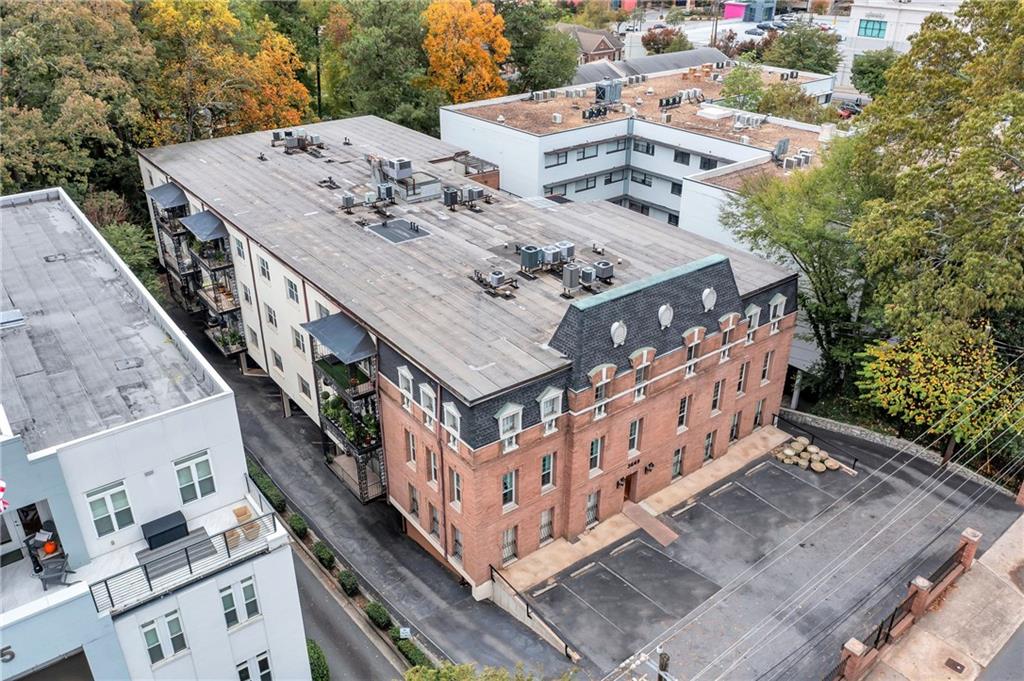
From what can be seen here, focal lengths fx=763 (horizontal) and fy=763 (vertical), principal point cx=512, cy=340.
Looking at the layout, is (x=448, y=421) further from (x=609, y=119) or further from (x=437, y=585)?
(x=609, y=119)

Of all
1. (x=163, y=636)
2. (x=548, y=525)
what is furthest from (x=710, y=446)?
(x=163, y=636)

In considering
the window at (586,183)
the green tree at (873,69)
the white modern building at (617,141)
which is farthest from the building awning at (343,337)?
the green tree at (873,69)

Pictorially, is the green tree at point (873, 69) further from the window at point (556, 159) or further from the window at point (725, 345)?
the window at point (725, 345)

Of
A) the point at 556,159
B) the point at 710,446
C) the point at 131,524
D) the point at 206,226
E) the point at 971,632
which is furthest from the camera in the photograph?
the point at 556,159

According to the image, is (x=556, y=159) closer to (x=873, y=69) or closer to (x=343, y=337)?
(x=343, y=337)

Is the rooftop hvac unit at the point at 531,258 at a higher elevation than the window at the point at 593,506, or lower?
higher
